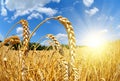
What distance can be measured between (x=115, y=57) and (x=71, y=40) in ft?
9.86

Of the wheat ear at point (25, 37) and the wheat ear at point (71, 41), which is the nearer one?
the wheat ear at point (71, 41)

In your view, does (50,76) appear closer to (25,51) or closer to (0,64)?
(25,51)

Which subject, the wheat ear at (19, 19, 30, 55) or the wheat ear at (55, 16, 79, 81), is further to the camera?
the wheat ear at (19, 19, 30, 55)

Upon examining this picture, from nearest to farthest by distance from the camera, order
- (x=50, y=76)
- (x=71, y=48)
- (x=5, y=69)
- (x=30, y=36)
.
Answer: (x=71, y=48), (x=30, y=36), (x=50, y=76), (x=5, y=69)

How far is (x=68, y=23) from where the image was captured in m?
1.39

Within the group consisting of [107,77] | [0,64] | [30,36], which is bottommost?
[107,77]

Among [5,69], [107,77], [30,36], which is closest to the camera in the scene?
[30,36]

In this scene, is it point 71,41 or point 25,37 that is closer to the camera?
point 71,41

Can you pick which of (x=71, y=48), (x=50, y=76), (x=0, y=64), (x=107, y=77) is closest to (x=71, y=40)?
(x=71, y=48)

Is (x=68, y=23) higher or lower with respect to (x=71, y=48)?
higher

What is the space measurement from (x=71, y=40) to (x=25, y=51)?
1.69 ft

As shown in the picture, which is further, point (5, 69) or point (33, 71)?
point (5, 69)

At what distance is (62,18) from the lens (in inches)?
57.0

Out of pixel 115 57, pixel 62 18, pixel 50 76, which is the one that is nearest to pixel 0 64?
pixel 50 76
